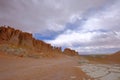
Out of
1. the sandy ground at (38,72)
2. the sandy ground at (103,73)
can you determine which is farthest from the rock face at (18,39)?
the sandy ground at (103,73)

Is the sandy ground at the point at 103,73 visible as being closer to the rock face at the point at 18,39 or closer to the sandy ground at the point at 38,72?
the sandy ground at the point at 38,72

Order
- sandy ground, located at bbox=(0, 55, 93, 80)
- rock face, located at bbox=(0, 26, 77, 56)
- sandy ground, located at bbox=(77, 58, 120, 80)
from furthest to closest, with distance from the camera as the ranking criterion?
rock face, located at bbox=(0, 26, 77, 56)
sandy ground, located at bbox=(77, 58, 120, 80)
sandy ground, located at bbox=(0, 55, 93, 80)

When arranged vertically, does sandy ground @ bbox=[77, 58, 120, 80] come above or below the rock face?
below

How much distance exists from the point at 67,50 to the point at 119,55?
148ft

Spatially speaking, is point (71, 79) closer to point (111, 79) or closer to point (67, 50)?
point (111, 79)

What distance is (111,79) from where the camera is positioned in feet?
31.0

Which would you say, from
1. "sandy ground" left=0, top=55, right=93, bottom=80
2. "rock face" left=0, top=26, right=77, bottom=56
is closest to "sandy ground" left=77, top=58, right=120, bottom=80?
"sandy ground" left=0, top=55, right=93, bottom=80

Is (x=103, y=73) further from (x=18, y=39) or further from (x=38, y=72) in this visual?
(x=18, y=39)

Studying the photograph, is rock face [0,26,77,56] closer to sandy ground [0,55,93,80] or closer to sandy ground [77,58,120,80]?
sandy ground [0,55,93,80]

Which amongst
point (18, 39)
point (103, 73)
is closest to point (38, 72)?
point (103, 73)

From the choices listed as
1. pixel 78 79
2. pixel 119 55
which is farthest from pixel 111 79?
pixel 119 55

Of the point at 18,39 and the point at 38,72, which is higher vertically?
the point at 18,39

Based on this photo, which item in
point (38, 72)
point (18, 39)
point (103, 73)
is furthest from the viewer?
Result: point (18, 39)

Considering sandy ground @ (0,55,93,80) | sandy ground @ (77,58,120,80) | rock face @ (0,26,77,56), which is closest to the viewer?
sandy ground @ (0,55,93,80)
